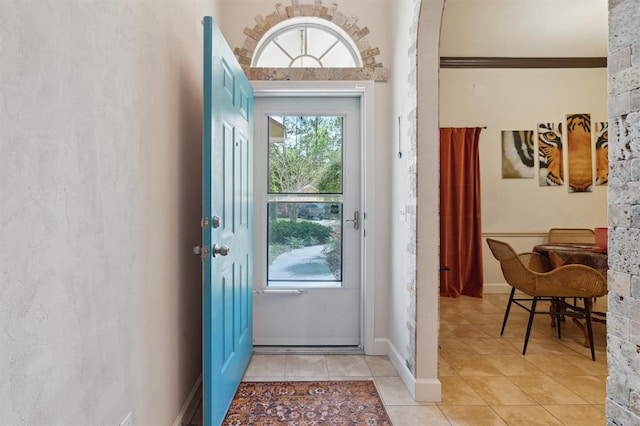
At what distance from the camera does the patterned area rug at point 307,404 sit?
71.8 inches

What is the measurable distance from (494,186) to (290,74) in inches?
124

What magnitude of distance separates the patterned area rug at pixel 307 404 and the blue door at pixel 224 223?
11 cm

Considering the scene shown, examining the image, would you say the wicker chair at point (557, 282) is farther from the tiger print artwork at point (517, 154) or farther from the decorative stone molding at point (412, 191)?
the tiger print artwork at point (517, 154)

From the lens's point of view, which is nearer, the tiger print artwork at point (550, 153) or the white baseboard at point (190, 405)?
the white baseboard at point (190, 405)

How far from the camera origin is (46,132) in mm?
800

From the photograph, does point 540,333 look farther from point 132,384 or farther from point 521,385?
point 132,384

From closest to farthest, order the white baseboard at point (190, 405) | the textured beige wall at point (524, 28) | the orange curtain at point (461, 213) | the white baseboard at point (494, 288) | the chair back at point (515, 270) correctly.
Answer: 1. the white baseboard at point (190, 405)
2. the chair back at point (515, 270)
3. the textured beige wall at point (524, 28)
4. the orange curtain at point (461, 213)
5. the white baseboard at point (494, 288)

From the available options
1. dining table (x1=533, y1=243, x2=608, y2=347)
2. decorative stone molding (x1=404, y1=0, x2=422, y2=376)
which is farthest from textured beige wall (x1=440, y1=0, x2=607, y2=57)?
dining table (x1=533, y1=243, x2=608, y2=347)

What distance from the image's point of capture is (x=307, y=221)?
9.27 feet

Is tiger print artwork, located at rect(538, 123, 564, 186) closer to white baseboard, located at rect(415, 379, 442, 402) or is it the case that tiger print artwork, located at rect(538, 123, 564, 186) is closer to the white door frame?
the white door frame

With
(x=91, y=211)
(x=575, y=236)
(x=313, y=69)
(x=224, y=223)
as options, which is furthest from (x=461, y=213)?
(x=91, y=211)

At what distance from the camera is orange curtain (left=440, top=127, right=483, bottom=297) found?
436cm

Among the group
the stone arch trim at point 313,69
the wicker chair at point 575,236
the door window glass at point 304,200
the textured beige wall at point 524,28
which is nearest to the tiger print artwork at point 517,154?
the wicker chair at point 575,236

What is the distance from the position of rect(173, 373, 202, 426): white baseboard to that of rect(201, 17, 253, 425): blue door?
0.17 meters
